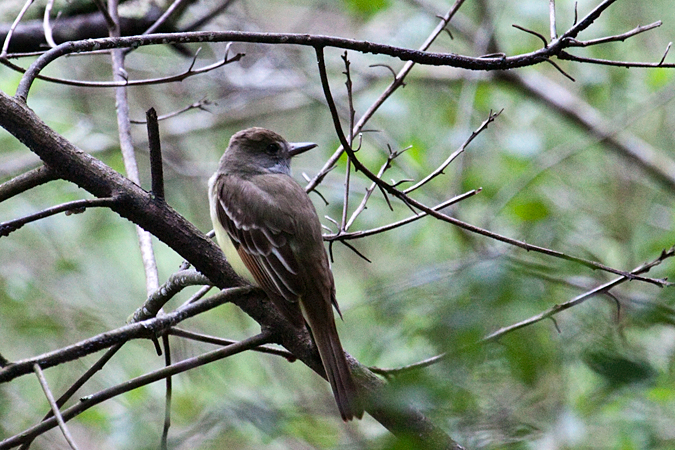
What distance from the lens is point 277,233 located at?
370 centimetres

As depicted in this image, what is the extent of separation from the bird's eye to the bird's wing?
1.42 ft

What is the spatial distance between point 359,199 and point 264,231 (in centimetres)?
311

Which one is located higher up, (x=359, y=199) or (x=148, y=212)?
(x=359, y=199)

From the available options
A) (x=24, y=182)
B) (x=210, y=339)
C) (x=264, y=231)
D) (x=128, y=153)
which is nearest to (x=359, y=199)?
(x=264, y=231)

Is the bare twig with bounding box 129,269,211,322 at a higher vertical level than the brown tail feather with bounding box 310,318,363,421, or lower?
higher

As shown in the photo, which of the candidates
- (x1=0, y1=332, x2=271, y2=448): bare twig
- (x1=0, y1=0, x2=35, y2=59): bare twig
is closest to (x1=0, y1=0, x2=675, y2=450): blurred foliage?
(x1=0, y1=332, x2=271, y2=448): bare twig

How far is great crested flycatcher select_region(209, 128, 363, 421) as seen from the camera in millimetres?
3053

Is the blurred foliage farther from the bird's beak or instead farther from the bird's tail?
the bird's beak

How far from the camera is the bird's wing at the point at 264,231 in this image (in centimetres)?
328

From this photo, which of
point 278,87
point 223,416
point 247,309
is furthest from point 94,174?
point 278,87

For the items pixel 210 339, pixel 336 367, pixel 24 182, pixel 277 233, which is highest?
pixel 277 233

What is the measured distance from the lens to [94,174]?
249 centimetres

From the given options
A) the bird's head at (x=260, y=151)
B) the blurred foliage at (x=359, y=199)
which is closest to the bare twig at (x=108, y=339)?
the blurred foliage at (x=359, y=199)

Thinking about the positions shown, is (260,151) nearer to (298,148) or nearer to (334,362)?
(298,148)
